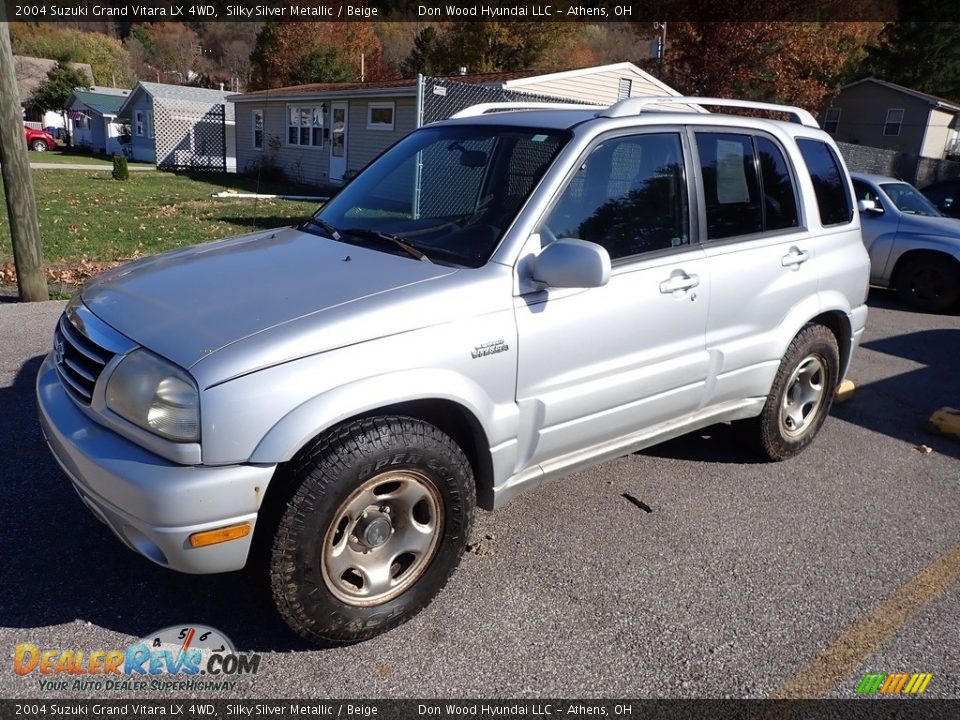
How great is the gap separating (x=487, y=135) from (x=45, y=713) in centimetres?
294

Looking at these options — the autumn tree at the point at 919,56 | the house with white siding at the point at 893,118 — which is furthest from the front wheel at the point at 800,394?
the autumn tree at the point at 919,56

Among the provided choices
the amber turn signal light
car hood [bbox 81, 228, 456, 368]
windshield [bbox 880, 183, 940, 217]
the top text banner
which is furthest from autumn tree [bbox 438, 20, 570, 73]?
the amber turn signal light

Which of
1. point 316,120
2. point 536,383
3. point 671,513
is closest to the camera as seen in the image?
point 536,383

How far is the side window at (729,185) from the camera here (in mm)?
3725

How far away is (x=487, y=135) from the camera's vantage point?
362 cm

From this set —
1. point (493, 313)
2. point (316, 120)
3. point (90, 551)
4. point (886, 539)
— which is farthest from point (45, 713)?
point (316, 120)

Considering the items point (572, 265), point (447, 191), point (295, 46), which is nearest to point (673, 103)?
point (447, 191)

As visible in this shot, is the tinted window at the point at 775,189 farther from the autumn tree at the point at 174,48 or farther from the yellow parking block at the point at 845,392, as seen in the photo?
the autumn tree at the point at 174,48

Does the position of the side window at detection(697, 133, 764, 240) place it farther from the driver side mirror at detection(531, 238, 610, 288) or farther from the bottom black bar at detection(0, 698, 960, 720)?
the bottom black bar at detection(0, 698, 960, 720)

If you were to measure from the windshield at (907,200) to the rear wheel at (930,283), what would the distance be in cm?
78

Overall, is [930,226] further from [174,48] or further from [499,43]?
[174,48]

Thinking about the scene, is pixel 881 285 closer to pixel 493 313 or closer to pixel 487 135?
pixel 487 135

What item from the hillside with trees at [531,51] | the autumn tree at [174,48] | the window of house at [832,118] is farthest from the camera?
the autumn tree at [174,48]

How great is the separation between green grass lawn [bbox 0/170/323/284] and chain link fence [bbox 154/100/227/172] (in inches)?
382
